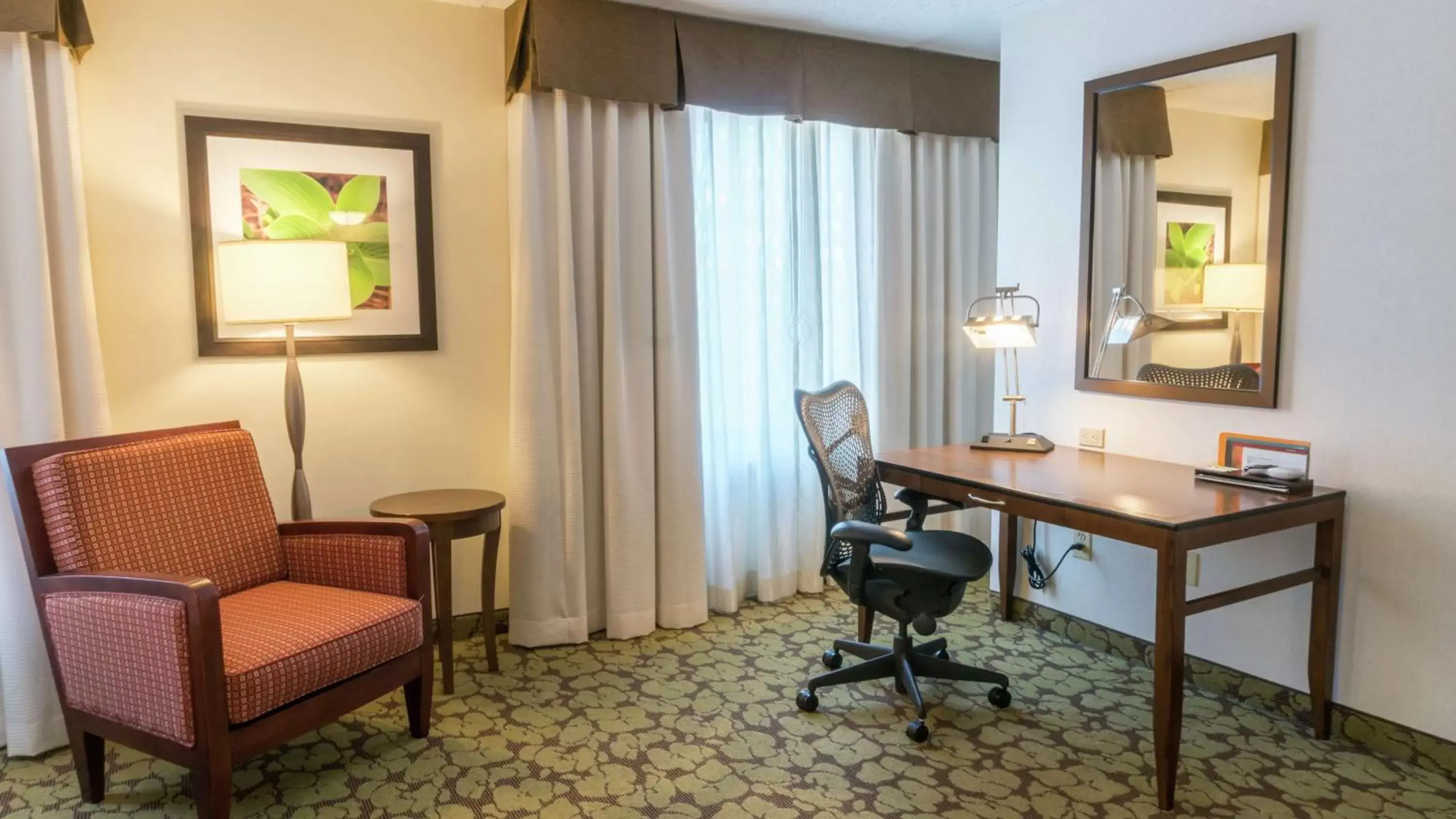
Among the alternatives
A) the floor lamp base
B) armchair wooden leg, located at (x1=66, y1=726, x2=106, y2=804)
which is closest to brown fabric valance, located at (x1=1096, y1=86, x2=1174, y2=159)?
the floor lamp base

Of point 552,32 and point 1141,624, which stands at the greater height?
point 552,32

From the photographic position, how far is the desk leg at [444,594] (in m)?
3.04

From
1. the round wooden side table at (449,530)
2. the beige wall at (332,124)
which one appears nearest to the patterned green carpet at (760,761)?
the round wooden side table at (449,530)

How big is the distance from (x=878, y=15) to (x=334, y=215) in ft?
7.33

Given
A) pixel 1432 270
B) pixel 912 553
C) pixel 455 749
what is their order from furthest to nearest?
pixel 912 553 < pixel 455 749 < pixel 1432 270

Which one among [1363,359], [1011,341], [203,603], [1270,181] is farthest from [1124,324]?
[203,603]

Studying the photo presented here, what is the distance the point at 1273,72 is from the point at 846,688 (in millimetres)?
2376

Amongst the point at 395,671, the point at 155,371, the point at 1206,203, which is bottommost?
the point at 395,671

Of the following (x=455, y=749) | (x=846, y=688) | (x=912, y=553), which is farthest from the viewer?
(x=846, y=688)

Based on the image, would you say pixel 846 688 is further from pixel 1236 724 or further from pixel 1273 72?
pixel 1273 72

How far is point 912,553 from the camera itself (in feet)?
9.51

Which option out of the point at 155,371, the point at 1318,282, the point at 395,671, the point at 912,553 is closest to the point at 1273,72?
the point at 1318,282

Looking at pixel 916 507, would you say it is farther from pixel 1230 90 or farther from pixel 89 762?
pixel 89 762

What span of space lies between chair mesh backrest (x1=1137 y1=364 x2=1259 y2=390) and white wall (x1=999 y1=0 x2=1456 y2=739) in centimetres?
8
